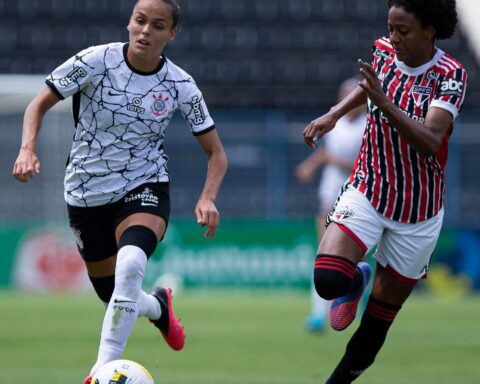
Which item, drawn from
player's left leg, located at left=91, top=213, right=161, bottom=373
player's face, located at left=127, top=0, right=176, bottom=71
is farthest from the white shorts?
player's face, located at left=127, top=0, right=176, bottom=71

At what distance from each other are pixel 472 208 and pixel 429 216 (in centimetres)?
1566

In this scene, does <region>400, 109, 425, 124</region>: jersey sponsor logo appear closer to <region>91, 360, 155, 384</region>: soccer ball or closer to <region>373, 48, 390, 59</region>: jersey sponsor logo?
<region>373, 48, 390, 59</region>: jersey sponsor logo

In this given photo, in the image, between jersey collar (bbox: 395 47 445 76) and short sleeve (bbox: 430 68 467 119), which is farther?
jersey collar (bbox: 395 47 445 76)

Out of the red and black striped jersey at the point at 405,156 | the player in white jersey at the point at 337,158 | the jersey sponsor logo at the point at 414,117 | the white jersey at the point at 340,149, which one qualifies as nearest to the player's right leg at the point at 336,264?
the red and black striped jersey at the point at 405,156

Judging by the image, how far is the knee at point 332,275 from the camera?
6.31 m

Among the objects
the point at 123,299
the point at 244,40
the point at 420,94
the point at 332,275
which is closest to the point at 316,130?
the point at 420,94

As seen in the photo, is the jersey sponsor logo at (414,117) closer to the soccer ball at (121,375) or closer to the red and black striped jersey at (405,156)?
the red and black striped jersey at (405,156)

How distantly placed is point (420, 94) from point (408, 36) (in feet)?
1.08

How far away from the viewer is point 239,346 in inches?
409

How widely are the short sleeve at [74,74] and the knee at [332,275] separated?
69.3 inches

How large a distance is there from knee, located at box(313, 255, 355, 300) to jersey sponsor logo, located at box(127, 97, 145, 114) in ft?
4.67

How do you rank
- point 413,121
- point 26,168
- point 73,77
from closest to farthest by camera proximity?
point 413,121 → point 26,168 → point 73,77

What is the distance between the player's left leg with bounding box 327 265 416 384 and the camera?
662cm

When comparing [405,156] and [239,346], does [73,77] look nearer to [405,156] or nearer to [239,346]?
[405,156]
